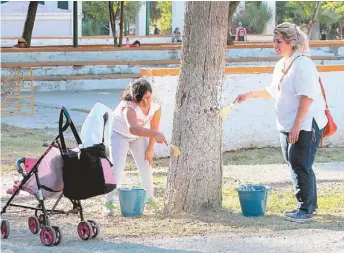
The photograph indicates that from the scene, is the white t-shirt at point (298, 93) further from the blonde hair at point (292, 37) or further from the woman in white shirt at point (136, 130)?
the woman in white shirt at point (136, 130)

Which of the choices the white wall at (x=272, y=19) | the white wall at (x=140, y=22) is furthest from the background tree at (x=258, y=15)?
the white wall at (x=140, y=22)

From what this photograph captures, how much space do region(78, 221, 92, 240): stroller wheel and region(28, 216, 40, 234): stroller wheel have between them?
15.1 inches

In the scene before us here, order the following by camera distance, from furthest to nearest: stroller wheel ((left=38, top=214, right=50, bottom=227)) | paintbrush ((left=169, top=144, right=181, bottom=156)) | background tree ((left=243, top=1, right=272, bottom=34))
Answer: background tree ((left=243, top=1, right=272, bottom=34)) < paintbrush ((left=169, top=144, right=181, bottom=156)) < stroller wheel ((left=38, top=214, right=50, bottom=227))

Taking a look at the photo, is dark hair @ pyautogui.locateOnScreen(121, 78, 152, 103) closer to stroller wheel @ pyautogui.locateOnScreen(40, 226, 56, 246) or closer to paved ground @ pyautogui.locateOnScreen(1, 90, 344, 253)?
paved ground @ pyautogui.locateOnScreen(1, 90, 344, 253)

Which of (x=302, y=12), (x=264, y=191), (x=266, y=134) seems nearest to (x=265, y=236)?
(x=264, y=191)

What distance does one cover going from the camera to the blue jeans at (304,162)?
784 centimetres

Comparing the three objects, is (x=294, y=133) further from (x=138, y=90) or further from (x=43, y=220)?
(x=43, y=220)

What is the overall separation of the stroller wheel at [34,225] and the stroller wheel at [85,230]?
38cm

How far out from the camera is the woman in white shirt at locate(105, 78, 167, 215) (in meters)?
8.13

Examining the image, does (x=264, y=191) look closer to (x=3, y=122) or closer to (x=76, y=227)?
(x=76, y=227)

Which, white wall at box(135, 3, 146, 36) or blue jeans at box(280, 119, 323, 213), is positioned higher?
blue jeans at box(280, 119, 323, 213)

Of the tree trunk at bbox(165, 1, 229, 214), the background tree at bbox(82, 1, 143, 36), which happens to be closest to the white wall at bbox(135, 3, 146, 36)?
the background tree at bbox(82, 1, 143, 36)

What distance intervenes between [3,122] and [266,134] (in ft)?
18.8

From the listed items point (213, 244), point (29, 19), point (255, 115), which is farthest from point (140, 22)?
point (213, 244)
